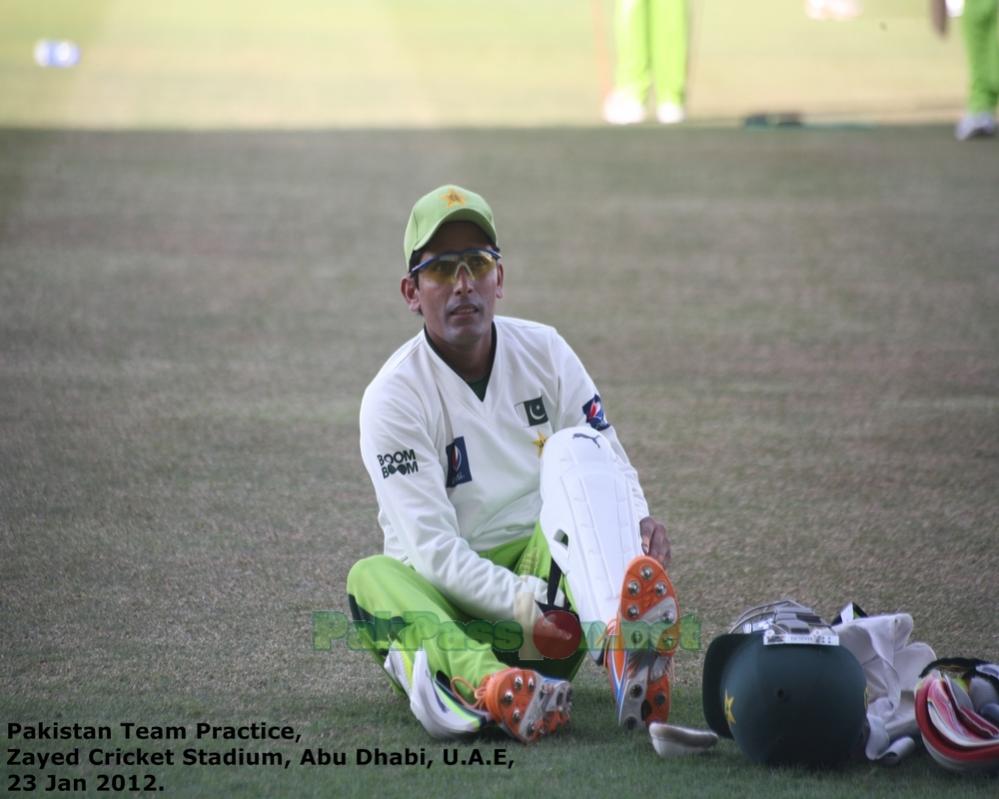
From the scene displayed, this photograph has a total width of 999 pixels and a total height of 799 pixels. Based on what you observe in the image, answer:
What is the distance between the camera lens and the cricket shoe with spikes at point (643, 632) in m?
3.52

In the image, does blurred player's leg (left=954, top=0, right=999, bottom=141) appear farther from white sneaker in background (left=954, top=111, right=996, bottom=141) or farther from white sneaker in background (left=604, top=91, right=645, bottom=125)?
white sneaker in background (left=604, top=91, right=645, bottom=125)

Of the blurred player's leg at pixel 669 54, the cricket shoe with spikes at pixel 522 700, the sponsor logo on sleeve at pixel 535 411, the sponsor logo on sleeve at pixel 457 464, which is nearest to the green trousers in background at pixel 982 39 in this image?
the blurred player's leg at pixel 669 54

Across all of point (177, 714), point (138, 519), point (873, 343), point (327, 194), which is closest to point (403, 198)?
point (327, 194)

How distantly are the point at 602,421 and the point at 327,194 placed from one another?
7314 millimetres

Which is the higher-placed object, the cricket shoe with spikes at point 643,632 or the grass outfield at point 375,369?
the grass outfield at point 375,369

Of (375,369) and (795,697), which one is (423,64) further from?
(795,697)

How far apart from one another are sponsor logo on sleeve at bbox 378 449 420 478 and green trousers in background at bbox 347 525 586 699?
222 millimetres

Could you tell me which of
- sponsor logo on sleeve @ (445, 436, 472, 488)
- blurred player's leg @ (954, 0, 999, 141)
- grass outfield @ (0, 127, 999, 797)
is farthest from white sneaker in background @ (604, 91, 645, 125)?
sponsor logo on sleeve @ (445, 436, 472, 488)

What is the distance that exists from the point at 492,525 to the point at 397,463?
1.13 ft

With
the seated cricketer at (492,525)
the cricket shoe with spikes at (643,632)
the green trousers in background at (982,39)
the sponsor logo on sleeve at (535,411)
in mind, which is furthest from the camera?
the green trousers in background at (982,39)

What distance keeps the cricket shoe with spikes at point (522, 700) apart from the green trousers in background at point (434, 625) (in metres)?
0.07

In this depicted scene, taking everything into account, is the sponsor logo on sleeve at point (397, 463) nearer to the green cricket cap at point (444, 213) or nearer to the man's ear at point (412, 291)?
the man's ear at point (412, 291)

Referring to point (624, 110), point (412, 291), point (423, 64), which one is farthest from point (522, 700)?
point (423, 64)

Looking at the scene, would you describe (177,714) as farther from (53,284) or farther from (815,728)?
(53,284)
